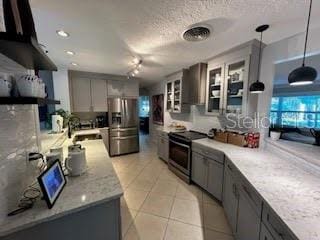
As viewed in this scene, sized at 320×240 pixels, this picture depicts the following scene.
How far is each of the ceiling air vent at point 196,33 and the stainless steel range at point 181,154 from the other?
5.76ft

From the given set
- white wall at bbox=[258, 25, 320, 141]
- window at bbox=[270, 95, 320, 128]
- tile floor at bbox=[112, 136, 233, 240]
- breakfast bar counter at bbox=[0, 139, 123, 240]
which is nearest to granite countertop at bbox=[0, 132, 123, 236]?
breakfast bar counter at bbox=[0, 139, 123, 240]

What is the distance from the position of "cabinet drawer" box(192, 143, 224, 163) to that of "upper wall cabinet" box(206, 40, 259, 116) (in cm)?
70

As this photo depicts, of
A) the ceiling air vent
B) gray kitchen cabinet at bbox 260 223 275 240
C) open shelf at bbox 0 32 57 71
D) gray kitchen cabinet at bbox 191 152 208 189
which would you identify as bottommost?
gray kitchen cabinet at bbox 191 152 208 189

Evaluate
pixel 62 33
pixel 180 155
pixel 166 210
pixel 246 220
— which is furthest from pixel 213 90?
pixel 62 33

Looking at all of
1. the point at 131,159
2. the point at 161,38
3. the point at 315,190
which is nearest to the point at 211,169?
the point at 315,190

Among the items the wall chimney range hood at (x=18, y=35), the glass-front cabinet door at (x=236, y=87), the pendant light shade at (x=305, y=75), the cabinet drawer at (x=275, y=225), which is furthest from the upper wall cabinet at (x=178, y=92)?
the wall chimney range hood at (x=18, y=35)

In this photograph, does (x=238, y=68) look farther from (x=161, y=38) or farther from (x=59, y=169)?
(x=59, y=169)

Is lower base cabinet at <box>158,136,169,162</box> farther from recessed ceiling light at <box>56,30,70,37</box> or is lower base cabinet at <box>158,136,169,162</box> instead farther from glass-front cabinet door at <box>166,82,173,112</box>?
recessed ceiling light at <box>56,30,70,37</box>

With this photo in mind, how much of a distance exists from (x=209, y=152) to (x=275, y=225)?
1479 mm

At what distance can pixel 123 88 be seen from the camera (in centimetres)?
469

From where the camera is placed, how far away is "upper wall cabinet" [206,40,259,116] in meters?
2.24

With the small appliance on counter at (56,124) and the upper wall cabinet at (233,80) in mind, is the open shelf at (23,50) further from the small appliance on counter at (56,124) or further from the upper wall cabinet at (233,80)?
the upper wall cabinet at (233,80)

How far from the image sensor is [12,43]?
81 cm

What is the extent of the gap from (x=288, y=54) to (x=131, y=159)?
4.00 metres
